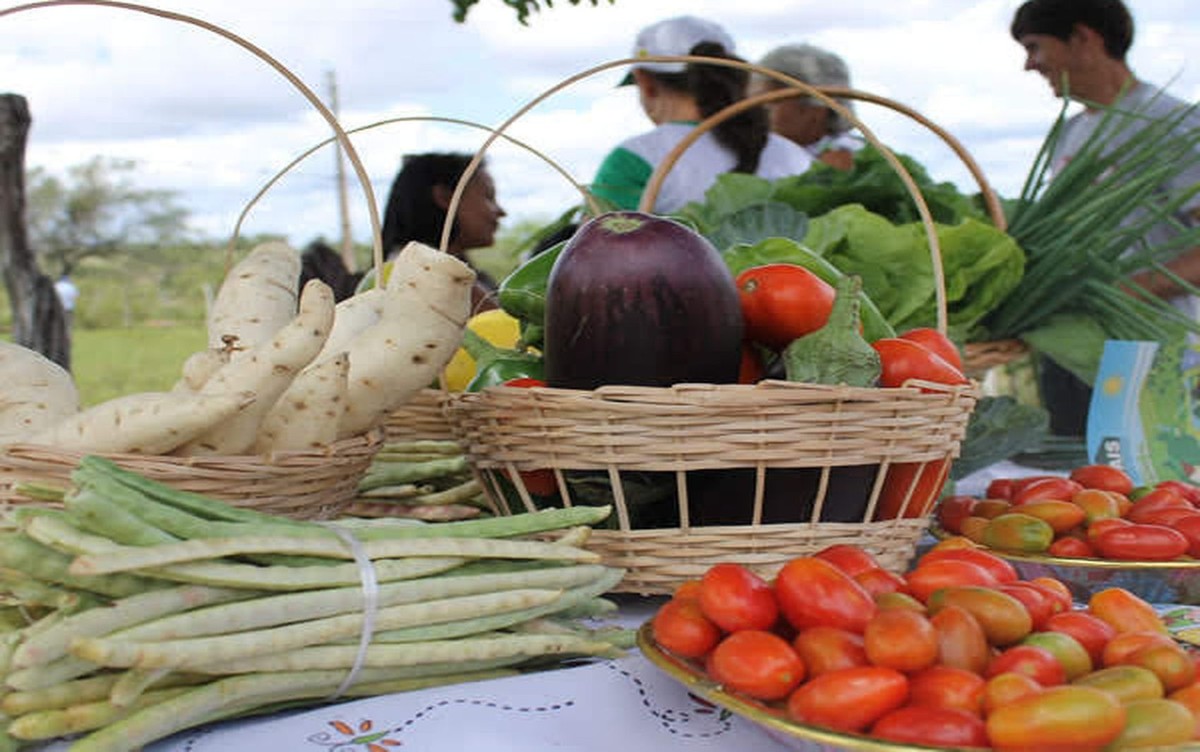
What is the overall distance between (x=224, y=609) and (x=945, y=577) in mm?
506

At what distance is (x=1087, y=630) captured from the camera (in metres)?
0.72

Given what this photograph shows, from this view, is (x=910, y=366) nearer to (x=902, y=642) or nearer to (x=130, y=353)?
(x=902, y=642)

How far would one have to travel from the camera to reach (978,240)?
5.76 ft

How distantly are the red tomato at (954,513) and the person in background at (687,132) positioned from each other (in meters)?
1.61

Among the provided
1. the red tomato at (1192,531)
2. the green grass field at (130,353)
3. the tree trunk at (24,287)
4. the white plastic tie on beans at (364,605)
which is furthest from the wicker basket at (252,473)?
the green grass field at (130,353)

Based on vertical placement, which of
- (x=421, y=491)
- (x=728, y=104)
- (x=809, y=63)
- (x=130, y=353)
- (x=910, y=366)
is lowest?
(x=130, y=353)

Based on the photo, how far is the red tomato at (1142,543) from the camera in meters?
1.04

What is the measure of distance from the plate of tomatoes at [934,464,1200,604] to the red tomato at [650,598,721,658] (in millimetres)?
458

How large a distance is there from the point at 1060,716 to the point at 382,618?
0.46 metres

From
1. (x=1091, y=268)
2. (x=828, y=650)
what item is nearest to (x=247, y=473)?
(x=828, y=650)

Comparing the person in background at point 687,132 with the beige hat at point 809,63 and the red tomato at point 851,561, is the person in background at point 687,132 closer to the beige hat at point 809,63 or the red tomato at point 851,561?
the beige hat at point 809,63

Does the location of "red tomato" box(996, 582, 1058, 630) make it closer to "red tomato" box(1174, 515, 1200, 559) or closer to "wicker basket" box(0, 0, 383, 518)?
"red tomato" box(1174, 515, 1200, 559)

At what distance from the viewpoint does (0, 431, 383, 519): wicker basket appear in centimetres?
87

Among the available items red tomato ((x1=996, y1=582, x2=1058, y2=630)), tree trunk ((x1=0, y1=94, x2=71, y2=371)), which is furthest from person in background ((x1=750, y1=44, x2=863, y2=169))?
tree trunk ((x1=0, y1=94, x2=71, y2=371))
